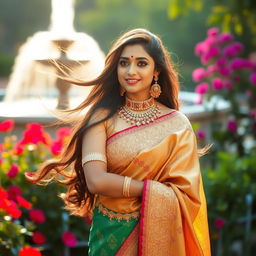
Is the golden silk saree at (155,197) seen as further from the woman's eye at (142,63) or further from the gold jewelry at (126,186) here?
the woman's eye at (142,63)

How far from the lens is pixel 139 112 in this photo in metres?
2.80

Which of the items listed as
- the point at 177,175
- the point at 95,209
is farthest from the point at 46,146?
the point at 177,175

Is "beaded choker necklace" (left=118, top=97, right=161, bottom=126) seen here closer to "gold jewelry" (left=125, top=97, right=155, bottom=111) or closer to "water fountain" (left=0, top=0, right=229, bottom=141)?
"gold jewelry" (left=125, top=97, right=155, bottom=111)

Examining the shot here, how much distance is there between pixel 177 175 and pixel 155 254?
0.36 m

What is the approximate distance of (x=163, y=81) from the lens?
289 centimetres

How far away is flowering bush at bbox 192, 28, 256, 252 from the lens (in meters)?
4.95

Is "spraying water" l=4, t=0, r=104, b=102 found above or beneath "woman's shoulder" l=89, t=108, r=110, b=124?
above

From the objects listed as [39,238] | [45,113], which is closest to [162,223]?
[39,238]

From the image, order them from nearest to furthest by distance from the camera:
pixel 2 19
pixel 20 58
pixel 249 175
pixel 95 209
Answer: pixel 95 209 → pixel 249 175 → pixel 20 58 → pixel 2 19

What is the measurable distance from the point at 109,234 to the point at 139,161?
36 centimetres

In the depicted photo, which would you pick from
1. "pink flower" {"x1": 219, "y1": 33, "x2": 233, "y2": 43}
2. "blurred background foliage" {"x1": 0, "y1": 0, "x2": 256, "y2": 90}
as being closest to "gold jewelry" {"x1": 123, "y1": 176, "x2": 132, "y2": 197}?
"pink flower" {"x1": 219, "y1": 33, "x2": 233, "y2": 43}

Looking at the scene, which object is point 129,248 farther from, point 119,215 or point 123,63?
point 123,63

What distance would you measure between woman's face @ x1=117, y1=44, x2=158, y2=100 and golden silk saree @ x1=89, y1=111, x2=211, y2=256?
19 cm

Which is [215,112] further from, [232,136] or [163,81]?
[163,81]
